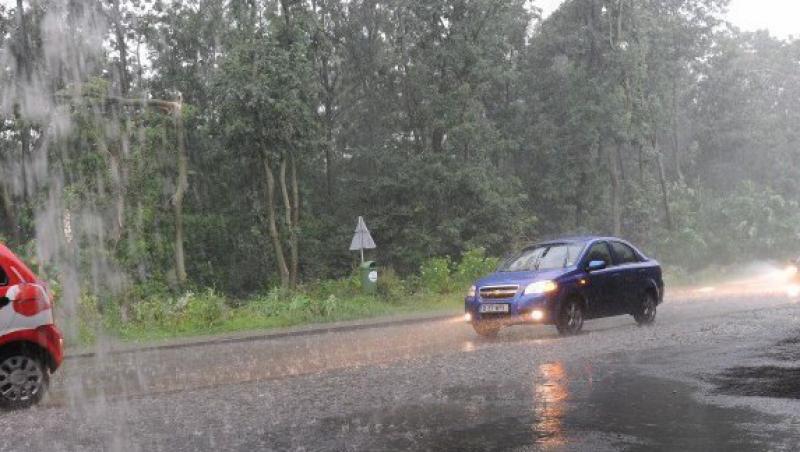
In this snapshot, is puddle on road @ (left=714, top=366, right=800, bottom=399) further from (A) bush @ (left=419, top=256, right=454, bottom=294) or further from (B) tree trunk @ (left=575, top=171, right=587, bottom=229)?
(B) tree trunk @ (left=575, top=171, right=587, bottom=229)

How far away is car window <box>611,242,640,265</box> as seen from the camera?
16234mm

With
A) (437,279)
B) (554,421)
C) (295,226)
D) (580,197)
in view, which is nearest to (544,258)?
(554,421)

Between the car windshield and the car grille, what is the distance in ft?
2.81

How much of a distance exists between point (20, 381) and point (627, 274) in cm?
1064

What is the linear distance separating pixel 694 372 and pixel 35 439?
7.00m

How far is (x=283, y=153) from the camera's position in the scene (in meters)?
31.2

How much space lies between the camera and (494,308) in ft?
48.5

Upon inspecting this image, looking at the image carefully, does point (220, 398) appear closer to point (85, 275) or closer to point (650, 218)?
point (85, 275)

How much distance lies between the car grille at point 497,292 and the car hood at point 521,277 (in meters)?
0.08

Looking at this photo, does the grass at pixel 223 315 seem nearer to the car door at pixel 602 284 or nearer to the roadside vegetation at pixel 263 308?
the roadside vegetation at pixel 263 308

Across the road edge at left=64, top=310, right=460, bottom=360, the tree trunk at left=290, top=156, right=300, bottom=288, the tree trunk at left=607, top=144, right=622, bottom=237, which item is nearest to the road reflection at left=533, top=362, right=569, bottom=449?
the road edge at left=64, top=310, right=460, bottom=360

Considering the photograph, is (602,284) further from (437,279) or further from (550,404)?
(437,279)

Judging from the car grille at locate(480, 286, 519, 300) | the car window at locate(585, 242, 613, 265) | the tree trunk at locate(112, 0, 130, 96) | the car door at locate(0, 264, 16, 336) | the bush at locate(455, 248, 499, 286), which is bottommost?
the bush at locate(455, 248, 499, 286)

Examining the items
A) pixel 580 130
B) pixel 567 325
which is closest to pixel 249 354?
pixel 567 325
